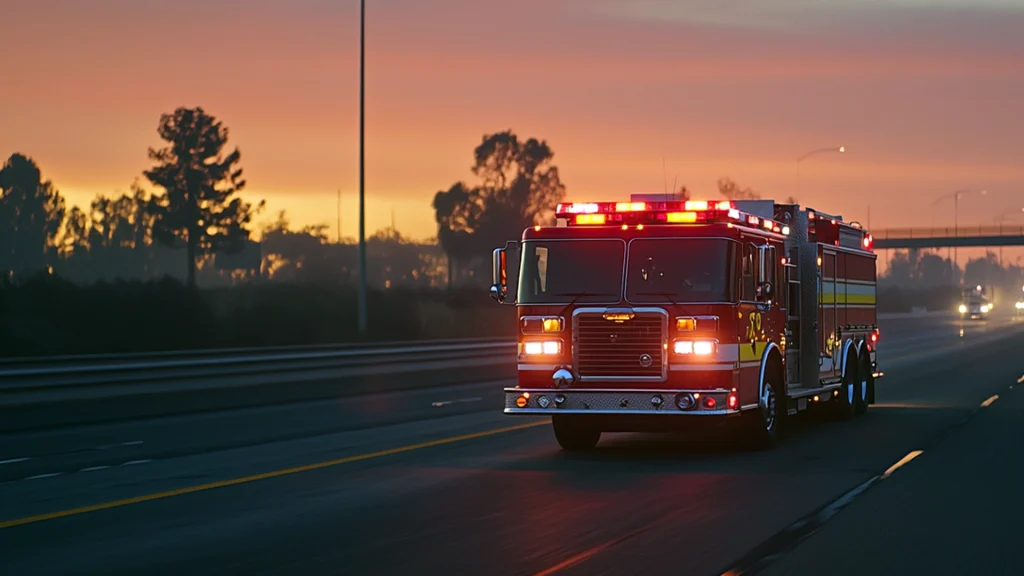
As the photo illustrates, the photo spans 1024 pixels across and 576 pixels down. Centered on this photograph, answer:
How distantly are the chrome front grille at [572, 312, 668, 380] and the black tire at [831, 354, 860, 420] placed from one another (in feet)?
23.0

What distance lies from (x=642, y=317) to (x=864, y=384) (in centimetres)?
894

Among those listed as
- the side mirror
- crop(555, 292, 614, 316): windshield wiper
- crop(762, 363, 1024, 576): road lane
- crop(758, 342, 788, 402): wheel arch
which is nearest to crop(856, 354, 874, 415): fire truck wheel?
crop(758, 342, 788, 402): wheel arch

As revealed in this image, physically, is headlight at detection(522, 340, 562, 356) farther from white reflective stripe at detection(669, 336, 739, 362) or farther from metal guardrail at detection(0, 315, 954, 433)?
metal guardrail at detection(0, 315, 954, 433)

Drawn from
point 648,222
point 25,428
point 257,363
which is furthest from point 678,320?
point 257,363

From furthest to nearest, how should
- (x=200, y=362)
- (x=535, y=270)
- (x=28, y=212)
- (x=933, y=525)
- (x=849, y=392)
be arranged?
(x=28, y=212) < (x=200, y=362) < (x=849, y=392) < (x=535, y=270) < (x=933, y=525)

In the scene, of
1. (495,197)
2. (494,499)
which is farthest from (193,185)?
(494,499)

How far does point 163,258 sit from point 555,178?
1605 inches

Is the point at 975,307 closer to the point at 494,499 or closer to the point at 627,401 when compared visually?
the point at 627,401

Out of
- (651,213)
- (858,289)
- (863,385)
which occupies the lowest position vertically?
(863,385)

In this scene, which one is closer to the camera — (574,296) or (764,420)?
(574,296)

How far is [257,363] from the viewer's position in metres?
31.5

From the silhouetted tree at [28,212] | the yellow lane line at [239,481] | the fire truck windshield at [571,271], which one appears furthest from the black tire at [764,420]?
the silhouetted tree at [28,212]

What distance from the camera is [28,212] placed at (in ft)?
488

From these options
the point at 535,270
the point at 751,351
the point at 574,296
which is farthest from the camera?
the point at 751,351
